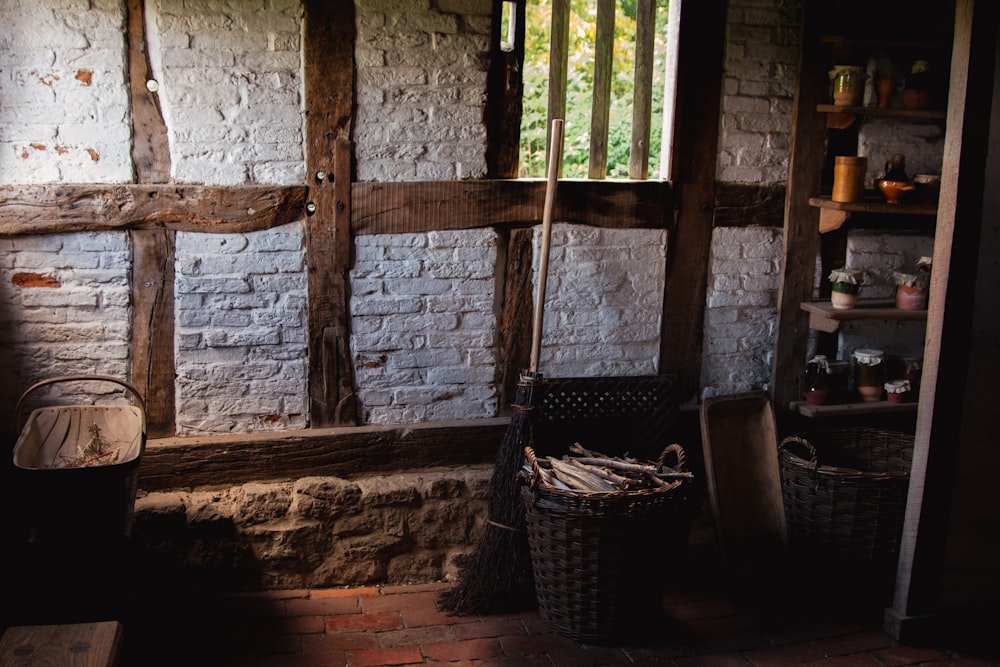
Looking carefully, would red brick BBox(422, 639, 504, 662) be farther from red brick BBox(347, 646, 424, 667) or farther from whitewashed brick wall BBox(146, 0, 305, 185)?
whitewashed brick wall BBox(146, 0, 305, 185)

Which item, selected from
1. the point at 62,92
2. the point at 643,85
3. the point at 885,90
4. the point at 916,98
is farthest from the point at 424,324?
the point at 916,98

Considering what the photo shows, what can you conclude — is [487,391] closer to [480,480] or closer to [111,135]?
[480,480]

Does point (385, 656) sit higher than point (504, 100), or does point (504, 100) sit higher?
point (504, 100)

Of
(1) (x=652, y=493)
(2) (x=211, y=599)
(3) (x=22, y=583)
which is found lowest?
(2) (x=211, y=599)

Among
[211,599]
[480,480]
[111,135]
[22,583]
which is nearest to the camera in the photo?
[22,583]

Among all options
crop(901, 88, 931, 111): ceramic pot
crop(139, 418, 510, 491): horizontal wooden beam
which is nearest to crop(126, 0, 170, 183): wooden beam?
crop(139, 418, 510, 491): horizontal wooden beam

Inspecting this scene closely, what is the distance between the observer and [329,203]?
11.7ft

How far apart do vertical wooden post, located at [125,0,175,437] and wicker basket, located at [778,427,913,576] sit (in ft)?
8.23

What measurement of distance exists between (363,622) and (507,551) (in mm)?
602

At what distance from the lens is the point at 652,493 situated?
322 centimetres

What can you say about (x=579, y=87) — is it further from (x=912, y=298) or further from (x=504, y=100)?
(x=912, y=298)

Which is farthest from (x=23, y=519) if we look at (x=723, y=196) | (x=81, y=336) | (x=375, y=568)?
(x=723, y=196)

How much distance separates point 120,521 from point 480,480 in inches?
57.2

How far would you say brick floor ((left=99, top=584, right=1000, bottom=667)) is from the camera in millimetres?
3236
